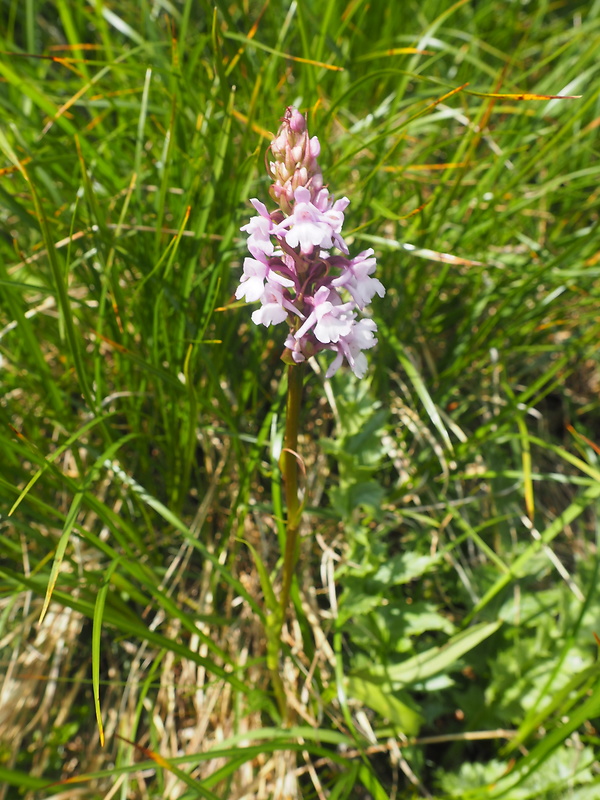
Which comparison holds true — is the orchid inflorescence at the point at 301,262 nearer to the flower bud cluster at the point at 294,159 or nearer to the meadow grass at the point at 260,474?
the flower bud cluster at the point at 294,159

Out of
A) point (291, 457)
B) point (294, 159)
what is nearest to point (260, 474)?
point (291, 457)

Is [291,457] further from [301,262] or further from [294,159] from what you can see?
[294,159]

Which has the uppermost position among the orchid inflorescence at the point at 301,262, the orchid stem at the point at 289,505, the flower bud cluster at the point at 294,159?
the flower bud cluster at the point at 294,159

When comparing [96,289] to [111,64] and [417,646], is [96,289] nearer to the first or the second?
[111,64]

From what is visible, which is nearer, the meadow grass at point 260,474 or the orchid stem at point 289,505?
the orchid stem at point 289,505

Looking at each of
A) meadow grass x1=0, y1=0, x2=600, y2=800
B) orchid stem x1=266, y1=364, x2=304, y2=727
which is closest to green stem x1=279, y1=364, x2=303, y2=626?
orchid stem x1=266, y1=364, x2=304, y2=727

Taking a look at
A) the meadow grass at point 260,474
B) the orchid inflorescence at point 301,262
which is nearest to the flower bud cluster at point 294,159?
the orchid inflorescence at point 301,262

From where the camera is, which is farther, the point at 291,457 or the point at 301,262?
the point at 291,457

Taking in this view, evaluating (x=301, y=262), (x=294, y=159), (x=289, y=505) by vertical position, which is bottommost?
(x=289, y=505)
